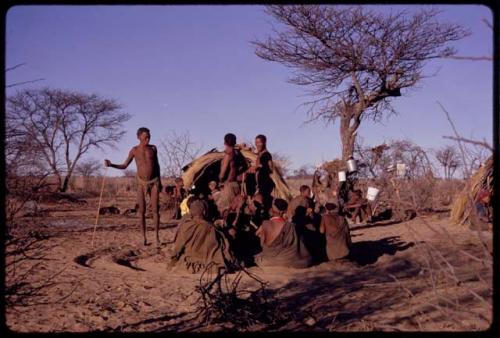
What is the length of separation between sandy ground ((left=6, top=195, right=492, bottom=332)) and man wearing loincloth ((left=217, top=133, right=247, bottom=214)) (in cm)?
118

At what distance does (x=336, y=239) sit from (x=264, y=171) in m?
2.35

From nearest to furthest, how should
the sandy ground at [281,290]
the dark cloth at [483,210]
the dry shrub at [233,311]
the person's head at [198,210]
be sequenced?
the sandy ground at [281,290] → the dry shrub at [233,311] → the person's head at [198,210] → the dark cloth at [483,210]

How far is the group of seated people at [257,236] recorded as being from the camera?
7.13m

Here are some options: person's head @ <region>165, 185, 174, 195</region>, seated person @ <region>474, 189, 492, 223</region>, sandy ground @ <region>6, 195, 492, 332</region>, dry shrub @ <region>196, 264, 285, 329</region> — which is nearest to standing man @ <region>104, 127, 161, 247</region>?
sandy ground @ <region>6, 195, 492, 332</region>

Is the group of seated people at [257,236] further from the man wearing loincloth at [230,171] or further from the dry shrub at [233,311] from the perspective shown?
the dry shrub at [233,311]

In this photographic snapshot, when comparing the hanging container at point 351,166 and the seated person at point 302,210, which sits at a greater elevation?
the hanging container at point 351,166

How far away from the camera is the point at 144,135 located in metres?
9.17

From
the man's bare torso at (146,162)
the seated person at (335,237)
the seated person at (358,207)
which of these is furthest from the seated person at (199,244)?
the seated person at (358,207)

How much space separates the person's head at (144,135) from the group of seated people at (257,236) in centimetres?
155

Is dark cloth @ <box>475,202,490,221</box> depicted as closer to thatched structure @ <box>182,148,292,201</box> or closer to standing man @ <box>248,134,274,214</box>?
thatched structure @ <box>182,148,292,201</box>

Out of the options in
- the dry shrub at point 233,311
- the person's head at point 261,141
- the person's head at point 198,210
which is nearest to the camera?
the dry shrub at point 233,311

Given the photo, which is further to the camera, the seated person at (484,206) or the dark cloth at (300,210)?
the seated person at (484,206)

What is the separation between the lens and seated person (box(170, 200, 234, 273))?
709 cm
